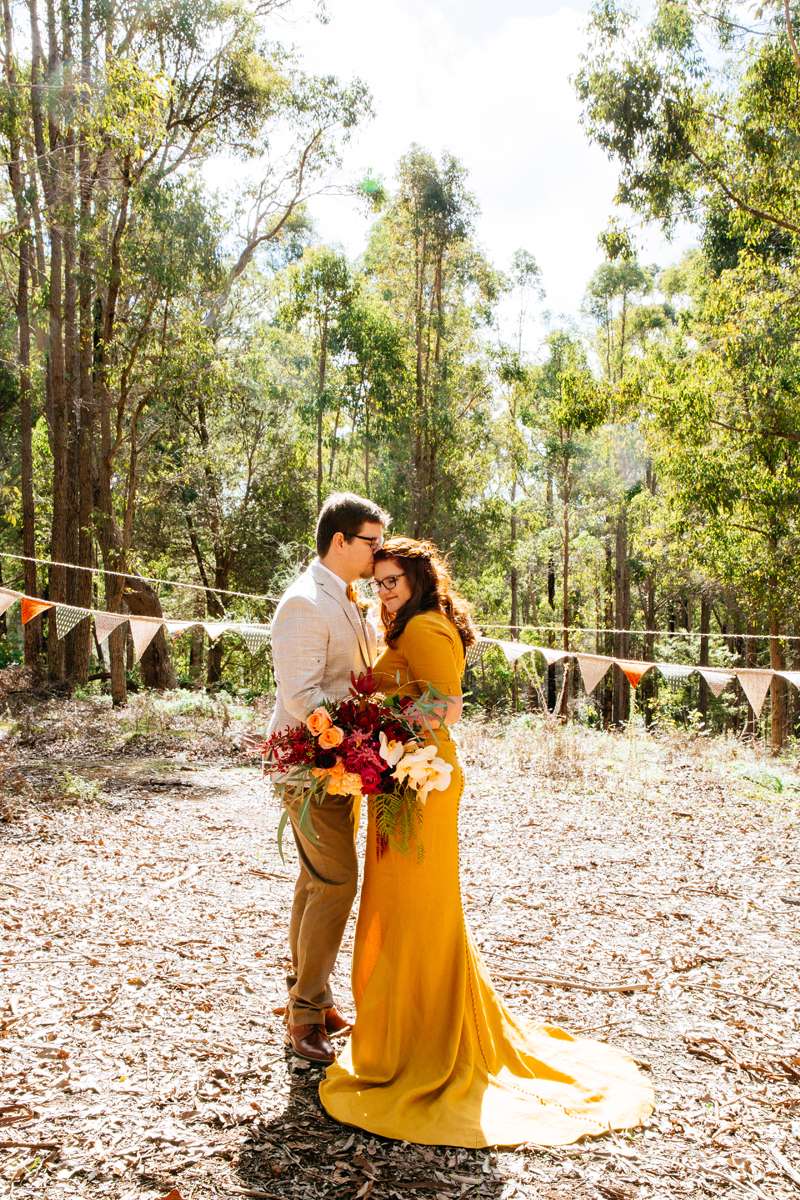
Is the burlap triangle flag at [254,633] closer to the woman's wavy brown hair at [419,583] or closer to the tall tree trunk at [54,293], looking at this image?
the tall tree trunk at [54,293]

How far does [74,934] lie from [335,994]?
60.3 inches

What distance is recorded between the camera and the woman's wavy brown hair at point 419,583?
10.8ft

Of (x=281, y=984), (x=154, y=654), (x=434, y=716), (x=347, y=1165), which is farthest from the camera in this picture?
(x=154, y=654)

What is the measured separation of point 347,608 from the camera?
132 inches

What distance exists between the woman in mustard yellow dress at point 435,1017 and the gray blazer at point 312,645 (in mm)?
165

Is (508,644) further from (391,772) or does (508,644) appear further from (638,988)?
(391,772)

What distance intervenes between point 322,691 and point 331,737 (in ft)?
1.17

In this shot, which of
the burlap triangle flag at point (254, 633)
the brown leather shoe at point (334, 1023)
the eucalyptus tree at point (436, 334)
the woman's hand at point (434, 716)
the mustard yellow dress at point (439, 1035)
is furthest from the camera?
the eucalyptus tree at point (436, 334)

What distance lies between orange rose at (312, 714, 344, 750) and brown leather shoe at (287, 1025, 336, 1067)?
A: 117cm

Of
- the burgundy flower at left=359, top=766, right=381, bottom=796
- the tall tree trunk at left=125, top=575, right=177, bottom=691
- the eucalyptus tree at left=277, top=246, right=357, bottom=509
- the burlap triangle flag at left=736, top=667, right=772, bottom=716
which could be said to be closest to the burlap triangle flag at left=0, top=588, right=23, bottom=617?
the burgundy flower at left=359, top=766, right=381, bottom=796

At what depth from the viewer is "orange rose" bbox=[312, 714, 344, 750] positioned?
2.91 meters

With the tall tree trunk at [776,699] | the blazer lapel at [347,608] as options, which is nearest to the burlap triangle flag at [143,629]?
the blazer lapel at [347,608]

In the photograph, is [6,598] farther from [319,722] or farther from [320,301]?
[320,301]

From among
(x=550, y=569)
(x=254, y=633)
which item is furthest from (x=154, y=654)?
(x=550, y=569)
